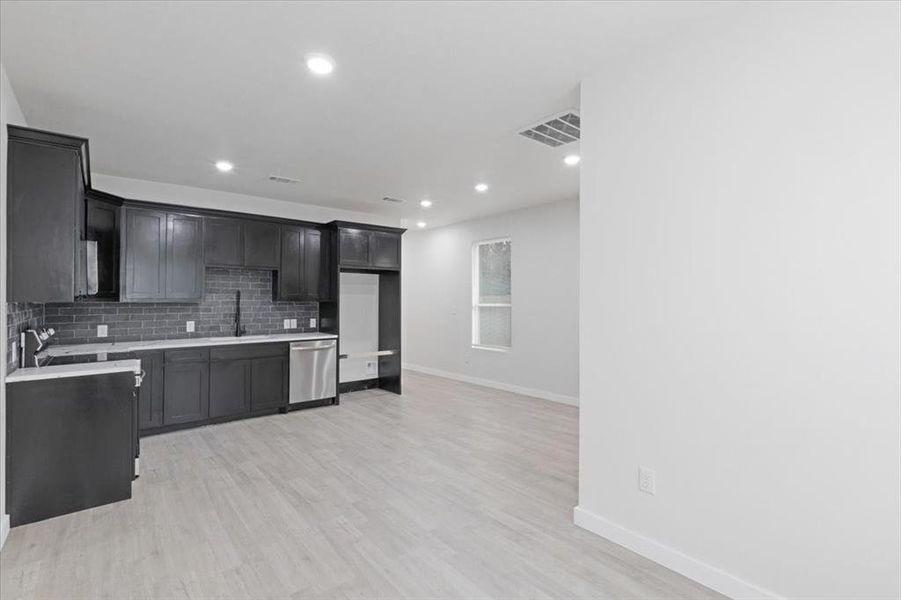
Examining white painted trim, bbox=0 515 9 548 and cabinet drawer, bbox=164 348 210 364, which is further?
cabinet drawer, bbox=164 348 210 364

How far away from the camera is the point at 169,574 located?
2201 mm

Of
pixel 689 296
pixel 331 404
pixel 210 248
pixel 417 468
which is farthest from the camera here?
pixel 331 404

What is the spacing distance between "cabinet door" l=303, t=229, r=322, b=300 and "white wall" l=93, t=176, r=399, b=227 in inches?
15.2

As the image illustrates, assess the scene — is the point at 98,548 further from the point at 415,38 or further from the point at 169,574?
the point at 415,38

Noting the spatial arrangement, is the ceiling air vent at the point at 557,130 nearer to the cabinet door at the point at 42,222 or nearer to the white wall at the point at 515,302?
the white wall at the point at 515,302

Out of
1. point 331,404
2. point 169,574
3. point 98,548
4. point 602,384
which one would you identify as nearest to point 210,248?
point 331,404

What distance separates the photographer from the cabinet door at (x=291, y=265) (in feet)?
18.7

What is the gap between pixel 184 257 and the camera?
4996 millimetres

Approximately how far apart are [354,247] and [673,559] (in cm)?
490

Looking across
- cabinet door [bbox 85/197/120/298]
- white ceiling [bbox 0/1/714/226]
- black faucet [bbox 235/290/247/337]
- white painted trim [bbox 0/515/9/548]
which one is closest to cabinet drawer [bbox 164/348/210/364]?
black faucet [bbox 235/290/247/337]

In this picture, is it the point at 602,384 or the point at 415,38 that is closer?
the point at 415,38

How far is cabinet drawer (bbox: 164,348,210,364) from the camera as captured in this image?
4582 mm

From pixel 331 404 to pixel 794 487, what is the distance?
4.95 metres

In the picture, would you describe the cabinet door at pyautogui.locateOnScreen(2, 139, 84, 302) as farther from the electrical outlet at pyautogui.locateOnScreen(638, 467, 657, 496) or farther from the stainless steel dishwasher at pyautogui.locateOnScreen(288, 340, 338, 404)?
the electrical outlet at pyautogui.locateOnScreen(638, 467, 657, 496)
